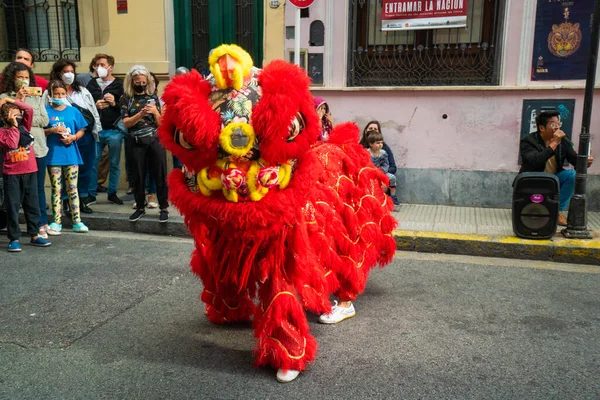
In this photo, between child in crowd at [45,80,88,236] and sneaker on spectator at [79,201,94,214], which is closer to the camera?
child in crowd at [45,80,88,236]

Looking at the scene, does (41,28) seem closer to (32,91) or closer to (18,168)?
(32,91)

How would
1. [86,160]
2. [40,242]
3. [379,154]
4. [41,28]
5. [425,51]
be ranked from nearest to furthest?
[40,242], [379,154], [86,160], [425,51], [41,28]

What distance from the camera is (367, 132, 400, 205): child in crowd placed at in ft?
21.5

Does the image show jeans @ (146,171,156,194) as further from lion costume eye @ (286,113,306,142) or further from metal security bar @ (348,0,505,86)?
lion costume eye @ (286,113,306,142)

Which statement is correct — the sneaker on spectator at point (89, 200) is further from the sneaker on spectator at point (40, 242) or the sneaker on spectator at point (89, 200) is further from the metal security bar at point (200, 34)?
the metal security bar at point (200, 34)

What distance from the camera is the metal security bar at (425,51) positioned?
6793mm

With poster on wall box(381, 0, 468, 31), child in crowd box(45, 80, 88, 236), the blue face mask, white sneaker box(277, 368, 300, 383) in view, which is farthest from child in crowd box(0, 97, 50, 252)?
poster on wall box(381, 0, 468, 31)

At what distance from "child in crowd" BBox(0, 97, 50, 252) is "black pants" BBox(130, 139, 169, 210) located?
1.07 metres

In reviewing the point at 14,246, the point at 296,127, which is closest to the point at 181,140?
the point at 296,127

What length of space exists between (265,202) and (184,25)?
6103 millimetres

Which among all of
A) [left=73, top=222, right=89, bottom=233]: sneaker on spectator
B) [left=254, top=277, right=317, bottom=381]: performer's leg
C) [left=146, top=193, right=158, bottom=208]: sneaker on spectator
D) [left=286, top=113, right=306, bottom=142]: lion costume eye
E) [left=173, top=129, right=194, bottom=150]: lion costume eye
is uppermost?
[left=286, top=113, right=306, bottom=142]: lion costume eye

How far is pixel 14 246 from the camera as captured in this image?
532 cm

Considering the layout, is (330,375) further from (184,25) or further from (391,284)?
(184,25)

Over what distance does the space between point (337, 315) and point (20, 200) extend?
379 centimetres
